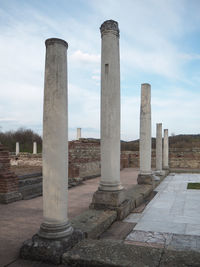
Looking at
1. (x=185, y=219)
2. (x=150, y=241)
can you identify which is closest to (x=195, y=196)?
(x=185, y=219)

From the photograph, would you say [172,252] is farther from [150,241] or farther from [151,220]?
[151,220]

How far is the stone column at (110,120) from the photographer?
548cm

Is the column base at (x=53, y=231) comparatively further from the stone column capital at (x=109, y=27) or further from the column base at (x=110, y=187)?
the stone column capital at (x=109, y=27)

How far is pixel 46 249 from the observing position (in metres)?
3.21

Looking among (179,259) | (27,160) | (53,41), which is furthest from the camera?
(27,160)

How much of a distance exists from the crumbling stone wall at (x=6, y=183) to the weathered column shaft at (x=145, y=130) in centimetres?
438

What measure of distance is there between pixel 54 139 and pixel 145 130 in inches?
249

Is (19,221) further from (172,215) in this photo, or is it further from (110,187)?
(172,215)

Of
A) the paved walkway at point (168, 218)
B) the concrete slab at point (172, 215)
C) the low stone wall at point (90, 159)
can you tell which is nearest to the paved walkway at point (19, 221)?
the paved walkway at point (168, 218)

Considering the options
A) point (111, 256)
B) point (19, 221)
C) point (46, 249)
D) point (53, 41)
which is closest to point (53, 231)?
point (46, 249)

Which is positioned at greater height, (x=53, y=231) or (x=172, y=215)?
(x=53, y=231)

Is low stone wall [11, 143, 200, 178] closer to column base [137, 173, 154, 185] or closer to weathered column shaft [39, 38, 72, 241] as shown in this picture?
column base [137, 173, 154, 185]

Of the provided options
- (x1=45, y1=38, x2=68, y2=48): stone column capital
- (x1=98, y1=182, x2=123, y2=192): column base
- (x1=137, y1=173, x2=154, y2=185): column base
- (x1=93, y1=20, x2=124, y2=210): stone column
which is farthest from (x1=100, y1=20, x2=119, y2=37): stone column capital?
(x1=137, y1=173, x2=154, y2=185): column base

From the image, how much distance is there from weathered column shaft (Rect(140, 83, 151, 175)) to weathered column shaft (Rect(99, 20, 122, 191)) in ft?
12.8
